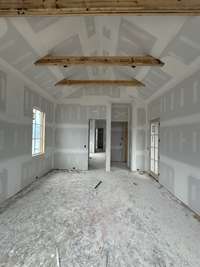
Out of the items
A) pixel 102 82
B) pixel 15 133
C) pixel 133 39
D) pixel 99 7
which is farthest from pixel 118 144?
pixel 99 7

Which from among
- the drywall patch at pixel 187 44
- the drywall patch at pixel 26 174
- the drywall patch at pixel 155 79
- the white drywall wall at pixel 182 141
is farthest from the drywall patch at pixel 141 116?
the drywall patch at pixel 26 174

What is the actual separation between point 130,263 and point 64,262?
776 millimetres

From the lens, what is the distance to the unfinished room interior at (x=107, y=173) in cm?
252

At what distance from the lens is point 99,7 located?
2.52 metres

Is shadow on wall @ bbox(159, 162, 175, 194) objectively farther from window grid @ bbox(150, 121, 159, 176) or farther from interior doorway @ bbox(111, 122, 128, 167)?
interior doorway @ bbox(111, 122, 128, 167)

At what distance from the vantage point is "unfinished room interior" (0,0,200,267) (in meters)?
2.52

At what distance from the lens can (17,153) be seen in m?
4.67

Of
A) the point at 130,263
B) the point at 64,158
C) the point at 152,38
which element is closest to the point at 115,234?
the point at 130,263

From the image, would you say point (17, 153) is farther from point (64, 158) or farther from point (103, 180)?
point (64, 158)

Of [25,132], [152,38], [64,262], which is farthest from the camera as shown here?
[25,132]

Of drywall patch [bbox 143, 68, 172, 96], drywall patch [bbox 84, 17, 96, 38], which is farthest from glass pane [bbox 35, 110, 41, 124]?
drywall patch [bbox 143, 68, 172, 96]

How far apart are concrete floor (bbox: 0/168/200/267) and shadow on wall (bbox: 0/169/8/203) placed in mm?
278

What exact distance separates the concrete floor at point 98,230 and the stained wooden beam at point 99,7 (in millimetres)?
3156

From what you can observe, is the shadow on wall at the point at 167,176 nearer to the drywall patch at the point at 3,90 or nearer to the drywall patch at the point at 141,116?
the drywall patch at the point at 141,116
